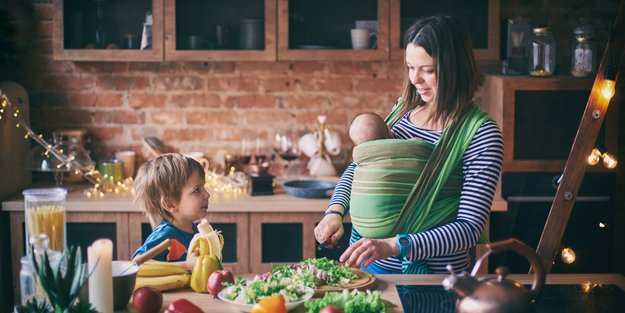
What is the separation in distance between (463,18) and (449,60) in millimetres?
2016

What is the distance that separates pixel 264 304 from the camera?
204 cm

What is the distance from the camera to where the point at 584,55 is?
4207 millimetres

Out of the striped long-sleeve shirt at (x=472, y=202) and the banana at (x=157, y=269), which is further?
the striped long-sleeve shirt at (x=472, y=202)

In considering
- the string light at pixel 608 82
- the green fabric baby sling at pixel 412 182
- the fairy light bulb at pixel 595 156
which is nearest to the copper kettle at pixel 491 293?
the green fabric baby sling at pixel 412 182

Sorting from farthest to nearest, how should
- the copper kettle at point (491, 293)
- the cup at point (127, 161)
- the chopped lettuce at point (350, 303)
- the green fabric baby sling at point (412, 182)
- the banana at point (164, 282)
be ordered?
the cup at point (127, 161) → the green fabric baby sling at point (412, 182) → the banana at point (164, 282) → the chopped lettuce at point (350, 303) → the copper kettle at point (491, 293)

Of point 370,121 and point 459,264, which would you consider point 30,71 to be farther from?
point 459,264

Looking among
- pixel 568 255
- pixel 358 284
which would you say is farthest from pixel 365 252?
pixel 568 255

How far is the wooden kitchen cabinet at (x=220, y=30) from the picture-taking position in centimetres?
431

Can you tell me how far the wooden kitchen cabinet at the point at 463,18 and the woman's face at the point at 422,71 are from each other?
1.64 metres

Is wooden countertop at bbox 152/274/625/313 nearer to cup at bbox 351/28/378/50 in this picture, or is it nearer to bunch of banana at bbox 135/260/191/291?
bunch of banana at bbox 135/260/191/291

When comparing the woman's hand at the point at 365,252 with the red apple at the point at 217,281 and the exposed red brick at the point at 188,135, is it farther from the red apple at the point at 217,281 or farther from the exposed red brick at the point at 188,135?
the exposed red brick at the point at 188,135

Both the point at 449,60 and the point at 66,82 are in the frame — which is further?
the point at 66,82

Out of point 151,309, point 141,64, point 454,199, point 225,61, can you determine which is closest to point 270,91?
point 225,61

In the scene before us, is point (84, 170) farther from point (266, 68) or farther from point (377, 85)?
point (377, 85)
